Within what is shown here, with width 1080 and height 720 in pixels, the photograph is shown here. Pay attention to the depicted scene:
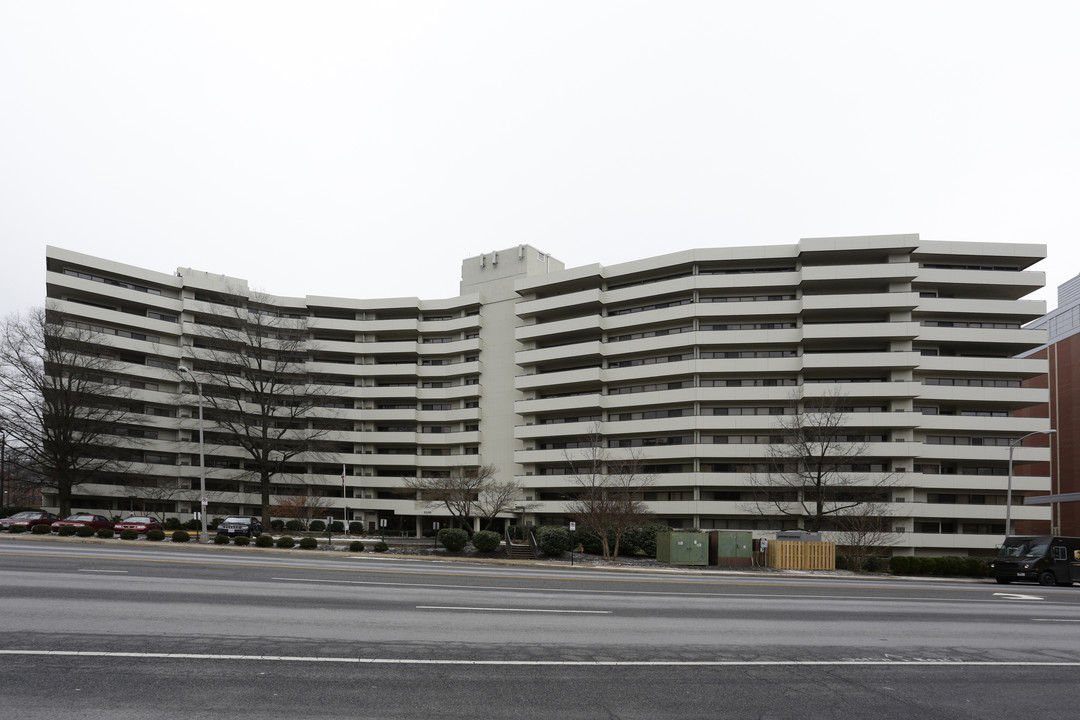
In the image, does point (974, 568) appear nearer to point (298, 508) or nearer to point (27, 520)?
point (298, 508)

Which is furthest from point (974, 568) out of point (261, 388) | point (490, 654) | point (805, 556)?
point (261, 388)

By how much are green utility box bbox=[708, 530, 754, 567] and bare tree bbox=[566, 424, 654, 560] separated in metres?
6.25

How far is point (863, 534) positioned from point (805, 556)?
18.6ft

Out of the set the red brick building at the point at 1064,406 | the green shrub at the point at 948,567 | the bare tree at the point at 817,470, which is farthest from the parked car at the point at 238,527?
the red brick building at the point at 1064,406

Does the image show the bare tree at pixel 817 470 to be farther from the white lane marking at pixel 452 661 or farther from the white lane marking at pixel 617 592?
the white lane marking at pixel 452 661

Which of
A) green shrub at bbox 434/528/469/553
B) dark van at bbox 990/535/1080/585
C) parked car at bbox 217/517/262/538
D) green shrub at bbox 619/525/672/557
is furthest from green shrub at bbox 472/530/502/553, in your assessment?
dark van at bbox 990/535/1080/585

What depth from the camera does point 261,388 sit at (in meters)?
56.3

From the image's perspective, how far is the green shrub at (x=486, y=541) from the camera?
135ft

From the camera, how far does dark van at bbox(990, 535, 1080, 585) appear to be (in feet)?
92.7

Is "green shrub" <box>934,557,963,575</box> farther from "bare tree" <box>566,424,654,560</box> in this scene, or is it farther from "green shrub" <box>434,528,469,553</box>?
"green shrub" <box>434,528,469,553</box>

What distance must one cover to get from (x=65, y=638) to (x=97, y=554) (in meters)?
15.2

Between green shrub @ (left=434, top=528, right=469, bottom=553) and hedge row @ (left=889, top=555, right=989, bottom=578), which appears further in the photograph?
green shrub @ (left=434, top=528, right=469, bottom=553)

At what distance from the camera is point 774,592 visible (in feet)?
61.1

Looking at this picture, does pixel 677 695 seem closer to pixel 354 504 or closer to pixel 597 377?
pixel 597 377
